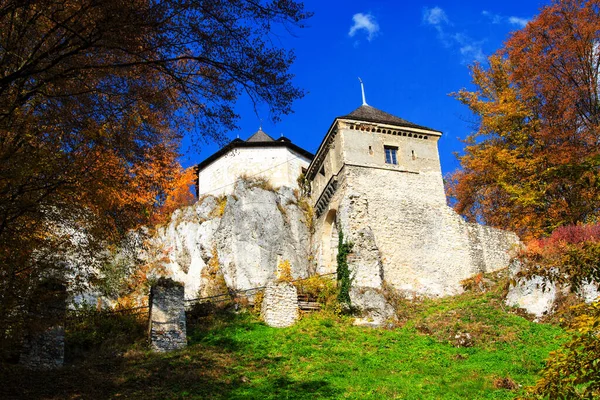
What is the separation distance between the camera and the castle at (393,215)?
22.6 meters

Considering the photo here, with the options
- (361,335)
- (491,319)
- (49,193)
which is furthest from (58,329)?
(491,319)

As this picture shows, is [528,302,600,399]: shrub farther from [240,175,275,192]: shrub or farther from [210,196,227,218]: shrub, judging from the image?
[240,175,275,192]: shrub

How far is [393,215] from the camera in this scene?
2372 cm

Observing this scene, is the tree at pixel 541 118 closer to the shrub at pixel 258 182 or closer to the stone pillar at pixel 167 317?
the shrub at pixel 258 182

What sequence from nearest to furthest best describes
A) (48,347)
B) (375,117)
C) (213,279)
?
(48,347)
(213,279)
(375,117)

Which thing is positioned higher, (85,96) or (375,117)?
(375,117)

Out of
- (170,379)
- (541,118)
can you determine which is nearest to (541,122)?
(541,118)

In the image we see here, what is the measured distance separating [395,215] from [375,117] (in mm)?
5556

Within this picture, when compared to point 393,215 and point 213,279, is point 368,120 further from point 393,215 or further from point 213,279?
point 213,279

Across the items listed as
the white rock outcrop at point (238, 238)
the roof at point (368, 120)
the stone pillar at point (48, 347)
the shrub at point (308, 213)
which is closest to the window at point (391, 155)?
the roof at point (368, 120)

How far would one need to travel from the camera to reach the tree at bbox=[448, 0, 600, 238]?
22.7m

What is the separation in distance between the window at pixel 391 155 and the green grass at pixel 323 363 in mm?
8214

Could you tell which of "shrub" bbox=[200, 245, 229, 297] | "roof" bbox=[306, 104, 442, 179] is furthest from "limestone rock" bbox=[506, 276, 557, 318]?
"shrub" bbox=[200, 245, 229, 297]

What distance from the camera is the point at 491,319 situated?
17.4 meters
